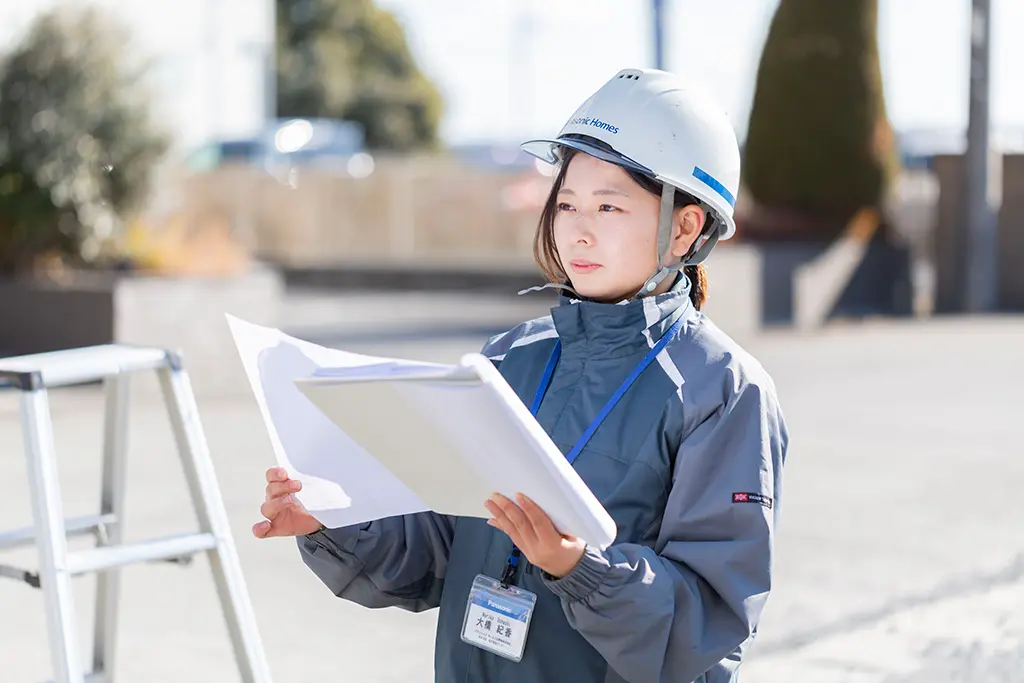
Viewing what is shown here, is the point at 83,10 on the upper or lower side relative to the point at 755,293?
upper

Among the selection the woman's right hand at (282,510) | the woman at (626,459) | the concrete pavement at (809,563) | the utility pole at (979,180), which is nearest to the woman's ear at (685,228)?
the woman at (626,459)

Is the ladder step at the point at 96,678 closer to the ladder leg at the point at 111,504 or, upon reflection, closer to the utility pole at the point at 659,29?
the ladder leg at the point at 111,504

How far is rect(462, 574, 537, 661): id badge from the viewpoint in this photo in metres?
2.34

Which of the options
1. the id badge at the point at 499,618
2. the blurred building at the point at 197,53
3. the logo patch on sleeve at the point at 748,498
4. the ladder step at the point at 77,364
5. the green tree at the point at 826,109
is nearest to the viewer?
the logo patch on sleeve at the point at 748,498

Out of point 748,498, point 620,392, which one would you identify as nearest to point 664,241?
point 620,392

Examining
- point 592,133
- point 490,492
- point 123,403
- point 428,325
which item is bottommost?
point 428,325

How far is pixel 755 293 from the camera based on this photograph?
592 inches

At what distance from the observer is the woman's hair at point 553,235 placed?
245 centimetres

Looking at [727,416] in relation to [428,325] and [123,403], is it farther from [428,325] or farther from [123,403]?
[428,325]

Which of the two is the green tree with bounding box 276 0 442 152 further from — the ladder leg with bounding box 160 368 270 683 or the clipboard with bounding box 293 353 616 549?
the clipboard with bounding box 293 353 616 549

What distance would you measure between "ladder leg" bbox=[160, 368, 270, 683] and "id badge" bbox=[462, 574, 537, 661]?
143cm

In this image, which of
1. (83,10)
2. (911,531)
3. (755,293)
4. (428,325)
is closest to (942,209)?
(755,293)

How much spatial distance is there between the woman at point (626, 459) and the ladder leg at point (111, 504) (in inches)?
60.4

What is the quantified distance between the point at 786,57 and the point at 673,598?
52.3ft
